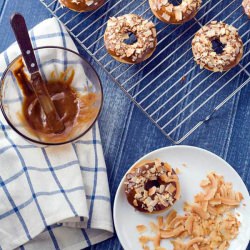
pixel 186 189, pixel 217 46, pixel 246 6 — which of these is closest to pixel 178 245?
pixel 186 189

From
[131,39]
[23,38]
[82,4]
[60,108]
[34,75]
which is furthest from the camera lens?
[131,39]

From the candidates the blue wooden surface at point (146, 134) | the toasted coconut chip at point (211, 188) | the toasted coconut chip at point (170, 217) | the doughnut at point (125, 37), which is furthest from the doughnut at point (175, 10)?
the toasted coconut chip at point (170, 217)

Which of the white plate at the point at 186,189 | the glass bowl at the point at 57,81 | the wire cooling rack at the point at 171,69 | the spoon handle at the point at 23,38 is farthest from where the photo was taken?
the wire cooling rack at the point at 171,69

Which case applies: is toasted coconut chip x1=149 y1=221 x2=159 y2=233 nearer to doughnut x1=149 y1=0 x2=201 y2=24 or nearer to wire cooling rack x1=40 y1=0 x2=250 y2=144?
wire cooling rack x1=40 y1=0 x2=250 y2=144

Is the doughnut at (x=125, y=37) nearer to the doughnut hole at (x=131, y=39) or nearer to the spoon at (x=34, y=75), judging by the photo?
the doughnut hole at (x=131, y=39)

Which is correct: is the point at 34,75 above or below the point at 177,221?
above

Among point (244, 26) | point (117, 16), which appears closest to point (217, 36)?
point (244, 26)

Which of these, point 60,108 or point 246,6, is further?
point 246,6

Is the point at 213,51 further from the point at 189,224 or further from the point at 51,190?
the point at 51,190
